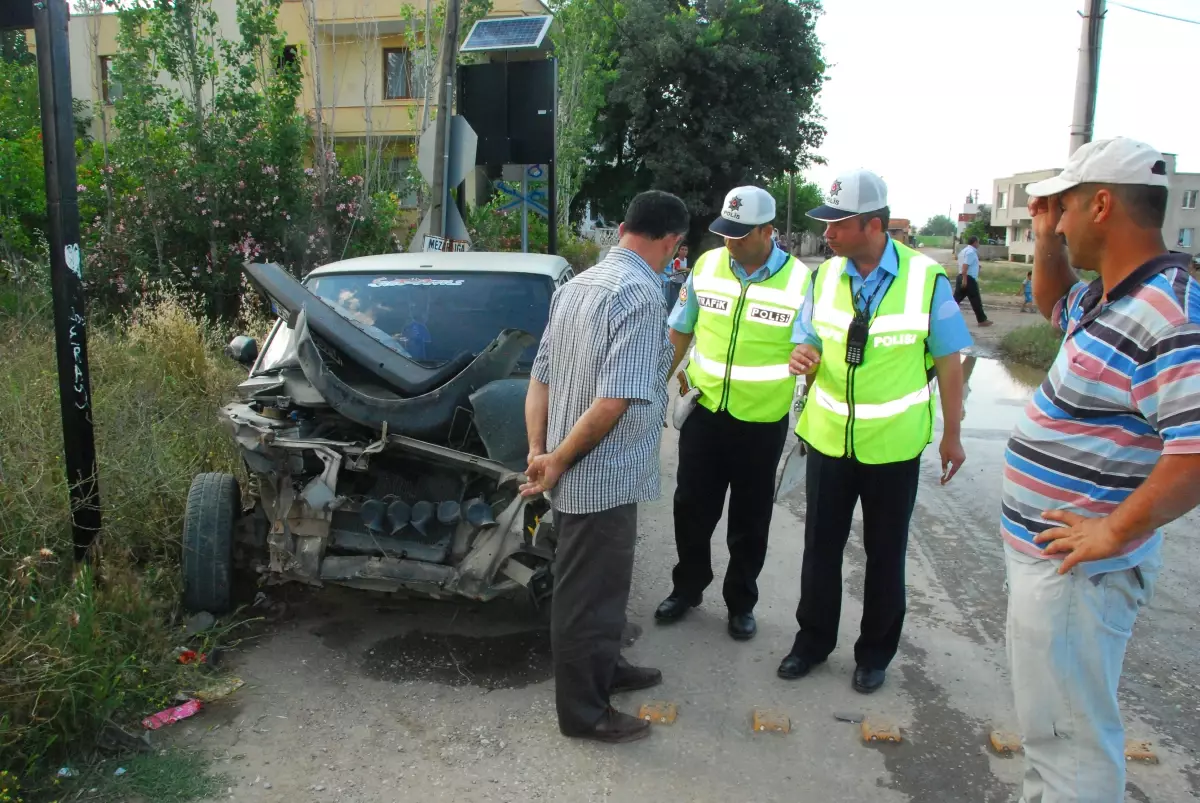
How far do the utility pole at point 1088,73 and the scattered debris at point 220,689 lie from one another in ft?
36.2

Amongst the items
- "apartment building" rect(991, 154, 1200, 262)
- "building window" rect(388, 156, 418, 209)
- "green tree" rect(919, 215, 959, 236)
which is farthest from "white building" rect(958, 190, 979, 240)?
"building window" rect(388, 156, 418, 209)

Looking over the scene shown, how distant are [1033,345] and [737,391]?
11810 millimetres

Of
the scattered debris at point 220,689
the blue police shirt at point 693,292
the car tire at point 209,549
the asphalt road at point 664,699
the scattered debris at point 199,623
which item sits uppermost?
the blue police shirt at point 693,292

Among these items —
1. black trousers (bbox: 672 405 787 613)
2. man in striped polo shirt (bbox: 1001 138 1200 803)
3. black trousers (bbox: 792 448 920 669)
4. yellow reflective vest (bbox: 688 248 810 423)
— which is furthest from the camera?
black trousers (bbox: 672 405 787 613)

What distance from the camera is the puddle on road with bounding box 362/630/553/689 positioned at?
388cm

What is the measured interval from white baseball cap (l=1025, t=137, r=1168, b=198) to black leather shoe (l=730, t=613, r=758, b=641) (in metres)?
2.65

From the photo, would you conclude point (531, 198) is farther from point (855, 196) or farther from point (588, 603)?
point (588, 603)

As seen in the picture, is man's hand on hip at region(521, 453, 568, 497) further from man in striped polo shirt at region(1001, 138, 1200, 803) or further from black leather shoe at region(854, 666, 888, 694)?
black leather shoe at region(854, 666, 888, 694)

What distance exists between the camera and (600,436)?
3100mm

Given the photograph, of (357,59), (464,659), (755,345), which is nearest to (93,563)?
(464,659)

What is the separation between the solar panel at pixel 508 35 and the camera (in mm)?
10773

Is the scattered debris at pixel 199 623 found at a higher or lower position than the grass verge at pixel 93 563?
lower

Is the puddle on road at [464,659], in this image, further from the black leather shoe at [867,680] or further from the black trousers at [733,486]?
the black leather shoe at [867,680]

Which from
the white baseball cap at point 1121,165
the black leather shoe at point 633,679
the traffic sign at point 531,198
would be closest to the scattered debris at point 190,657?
the black leather shoe at point 633,679
